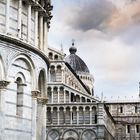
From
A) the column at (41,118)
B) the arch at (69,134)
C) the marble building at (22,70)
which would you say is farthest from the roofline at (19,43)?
the arch at (69,134)

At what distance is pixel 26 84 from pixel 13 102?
1391 millimetres

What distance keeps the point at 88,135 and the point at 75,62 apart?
91.1 feet

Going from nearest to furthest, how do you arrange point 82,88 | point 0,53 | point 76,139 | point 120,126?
point 0,53, point 76,139, point 82,88, point 120,126

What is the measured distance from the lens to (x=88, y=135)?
53.9 metres

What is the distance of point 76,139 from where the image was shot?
54219mm

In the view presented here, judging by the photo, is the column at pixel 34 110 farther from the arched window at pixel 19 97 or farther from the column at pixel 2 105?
the column at pixel 2 105

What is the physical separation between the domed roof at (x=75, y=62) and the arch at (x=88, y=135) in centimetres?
2620

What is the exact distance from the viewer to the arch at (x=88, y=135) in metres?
53.8

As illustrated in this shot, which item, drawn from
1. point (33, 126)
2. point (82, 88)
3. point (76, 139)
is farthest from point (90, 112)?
point (33, 126)

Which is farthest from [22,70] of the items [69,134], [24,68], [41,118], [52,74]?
[52,74]

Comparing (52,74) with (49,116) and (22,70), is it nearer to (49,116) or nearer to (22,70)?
(49,116)

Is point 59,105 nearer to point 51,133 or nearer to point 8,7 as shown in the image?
point 51,133

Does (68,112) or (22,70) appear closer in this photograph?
(22,70)

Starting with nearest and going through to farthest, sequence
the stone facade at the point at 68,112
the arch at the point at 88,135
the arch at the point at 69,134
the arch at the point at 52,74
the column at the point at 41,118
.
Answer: the column at the point at 41,118
the arch at the point at 88,135
the stone facade at the point at 68,112
the arch at the point at 69,134
the arch at the point at 52,74
